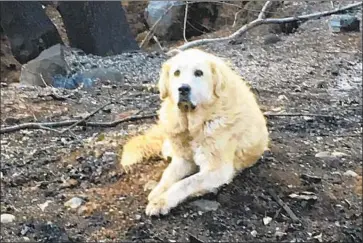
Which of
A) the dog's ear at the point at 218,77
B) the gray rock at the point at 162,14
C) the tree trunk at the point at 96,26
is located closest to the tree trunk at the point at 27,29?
the tree trunk at the point at 96,26

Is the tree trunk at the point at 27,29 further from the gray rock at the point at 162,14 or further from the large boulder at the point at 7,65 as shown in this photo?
the gray rock at the point at 162,14

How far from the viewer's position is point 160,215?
12.7 feet

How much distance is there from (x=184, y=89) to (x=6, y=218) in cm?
111

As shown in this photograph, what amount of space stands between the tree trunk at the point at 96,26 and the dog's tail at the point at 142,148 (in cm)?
369

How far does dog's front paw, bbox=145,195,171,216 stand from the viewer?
3.86 meters

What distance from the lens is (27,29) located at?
793 centimetres

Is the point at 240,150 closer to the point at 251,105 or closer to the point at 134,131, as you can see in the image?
the point at 251,105

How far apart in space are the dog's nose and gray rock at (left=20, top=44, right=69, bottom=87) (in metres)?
3.51

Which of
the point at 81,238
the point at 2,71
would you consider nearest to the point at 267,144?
the point at 81,238

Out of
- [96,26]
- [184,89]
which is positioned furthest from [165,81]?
[96,26]

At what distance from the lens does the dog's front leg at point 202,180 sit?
153 inches

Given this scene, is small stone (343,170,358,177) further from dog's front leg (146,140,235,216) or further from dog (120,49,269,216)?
dog's front leg (146,140,235,216)

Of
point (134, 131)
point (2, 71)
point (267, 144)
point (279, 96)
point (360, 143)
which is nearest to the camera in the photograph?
point (267, 144)

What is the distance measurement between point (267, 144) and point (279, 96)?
1598 millimetres
